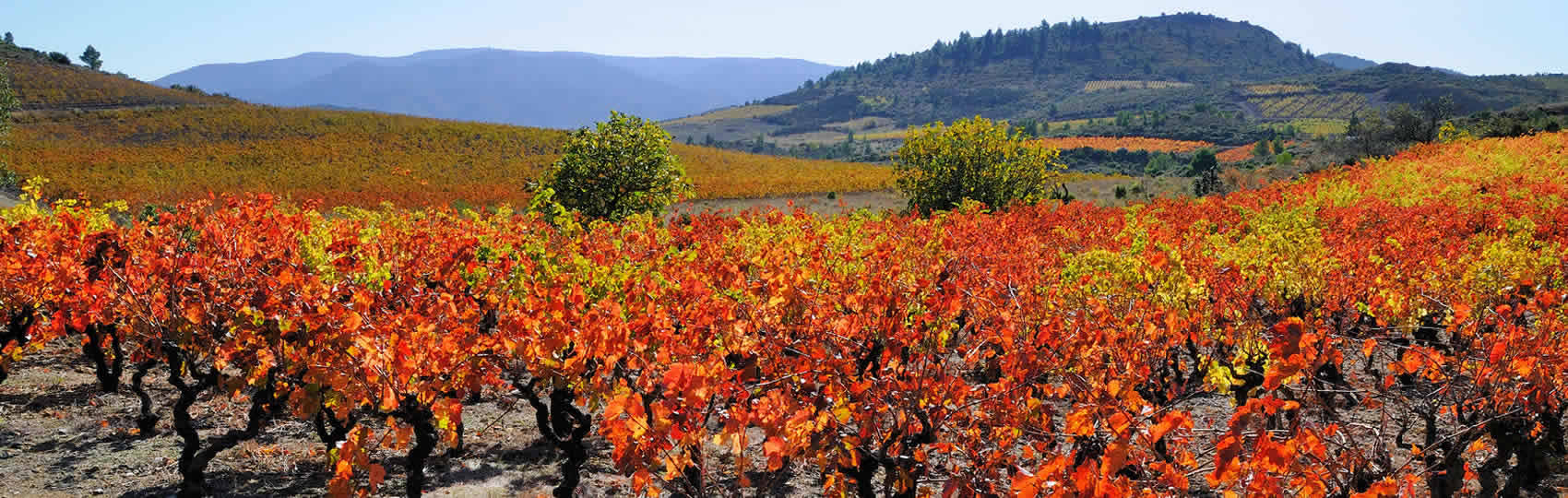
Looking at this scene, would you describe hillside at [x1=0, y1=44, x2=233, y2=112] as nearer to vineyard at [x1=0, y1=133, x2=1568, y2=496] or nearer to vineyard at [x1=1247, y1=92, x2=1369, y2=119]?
vineyard at [x1=0, y1=133, x2=1568, y2=496]

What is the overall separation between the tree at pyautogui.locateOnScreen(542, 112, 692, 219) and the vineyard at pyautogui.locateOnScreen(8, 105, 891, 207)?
29.1 m

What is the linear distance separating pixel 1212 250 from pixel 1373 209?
9402mm

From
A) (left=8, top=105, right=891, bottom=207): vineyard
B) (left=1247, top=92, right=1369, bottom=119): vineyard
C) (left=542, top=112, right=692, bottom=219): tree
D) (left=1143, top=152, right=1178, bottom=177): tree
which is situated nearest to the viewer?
(left=542, top=112, right=692, bottom=219): tree

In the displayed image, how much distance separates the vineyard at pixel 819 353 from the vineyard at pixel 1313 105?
517 feet

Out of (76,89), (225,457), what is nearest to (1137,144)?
(225,457)

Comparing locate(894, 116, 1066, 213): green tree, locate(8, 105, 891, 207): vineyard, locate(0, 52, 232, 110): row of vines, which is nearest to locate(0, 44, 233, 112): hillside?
locate(0, 52, 232, 110): row of vines

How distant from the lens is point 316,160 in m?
63.0

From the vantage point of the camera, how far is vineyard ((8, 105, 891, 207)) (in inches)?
1993

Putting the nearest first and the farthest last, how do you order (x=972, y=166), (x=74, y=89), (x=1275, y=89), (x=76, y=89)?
(x=972, y=166)
(x=76, y=89)
(x=74, y=89)
(x=1275, y=89)

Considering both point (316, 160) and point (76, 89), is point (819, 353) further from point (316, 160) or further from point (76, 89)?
point (76, 89)

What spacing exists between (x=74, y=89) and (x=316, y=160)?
41661 millimetres

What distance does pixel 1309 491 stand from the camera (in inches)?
139

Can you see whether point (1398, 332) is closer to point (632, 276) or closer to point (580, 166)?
point (632, 276)

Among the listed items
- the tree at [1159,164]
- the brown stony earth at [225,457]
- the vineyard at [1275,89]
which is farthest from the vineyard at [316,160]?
the vineyard at [1275,89]
